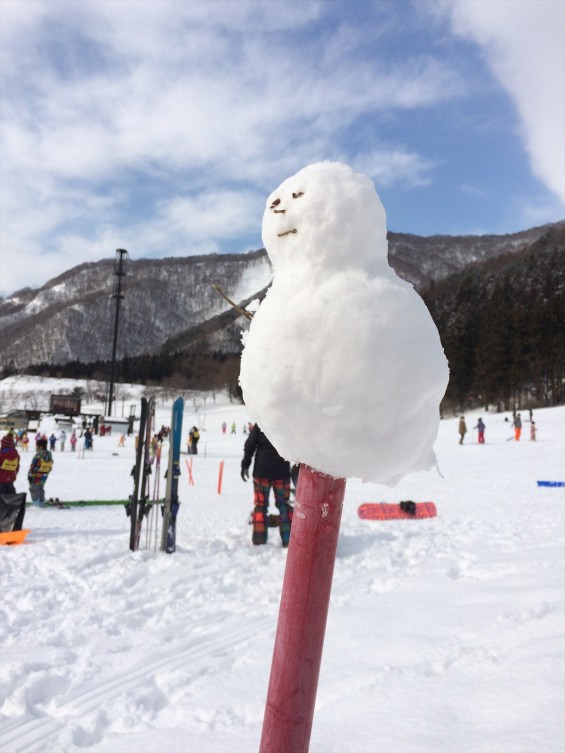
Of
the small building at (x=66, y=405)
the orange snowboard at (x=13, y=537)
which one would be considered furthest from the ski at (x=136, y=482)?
the small building at (x=66, y=405)

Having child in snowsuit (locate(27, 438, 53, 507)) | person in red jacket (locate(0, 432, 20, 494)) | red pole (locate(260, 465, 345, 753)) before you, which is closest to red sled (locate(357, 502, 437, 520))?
person in red jacket (locate(0, 432, 20, 494))

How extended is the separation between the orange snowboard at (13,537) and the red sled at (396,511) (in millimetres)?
4950

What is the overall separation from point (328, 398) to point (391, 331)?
17 cm

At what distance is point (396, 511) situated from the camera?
26.4 feet

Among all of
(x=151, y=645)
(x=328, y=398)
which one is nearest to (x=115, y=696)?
(x=151, y=645)

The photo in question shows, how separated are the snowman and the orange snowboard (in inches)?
252

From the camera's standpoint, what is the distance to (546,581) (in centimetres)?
360

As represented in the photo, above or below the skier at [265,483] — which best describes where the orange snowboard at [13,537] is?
below

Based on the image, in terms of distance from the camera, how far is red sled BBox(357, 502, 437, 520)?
7898mm

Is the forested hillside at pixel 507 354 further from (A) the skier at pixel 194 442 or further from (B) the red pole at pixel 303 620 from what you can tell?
(B) the red pole at pixel 303 620

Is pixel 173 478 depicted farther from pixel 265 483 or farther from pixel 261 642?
pixel 261 642

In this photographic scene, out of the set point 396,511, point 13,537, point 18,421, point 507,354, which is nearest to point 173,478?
point 13,537

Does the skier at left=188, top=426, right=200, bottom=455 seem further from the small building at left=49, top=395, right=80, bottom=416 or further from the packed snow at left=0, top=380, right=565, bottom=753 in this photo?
the small building at left=49, top=395, right=80, bottom=416

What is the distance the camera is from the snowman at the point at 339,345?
91 cm
